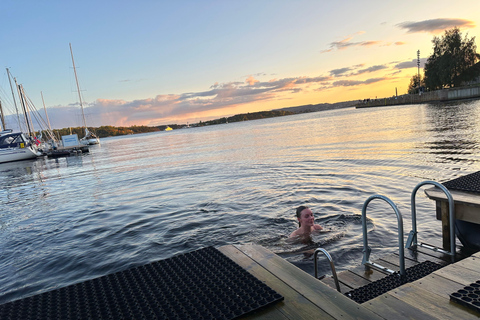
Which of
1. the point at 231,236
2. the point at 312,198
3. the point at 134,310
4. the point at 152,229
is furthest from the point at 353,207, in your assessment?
the point at 134,310

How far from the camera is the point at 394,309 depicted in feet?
7.94

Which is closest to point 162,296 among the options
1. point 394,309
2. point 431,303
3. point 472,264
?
point 394,309

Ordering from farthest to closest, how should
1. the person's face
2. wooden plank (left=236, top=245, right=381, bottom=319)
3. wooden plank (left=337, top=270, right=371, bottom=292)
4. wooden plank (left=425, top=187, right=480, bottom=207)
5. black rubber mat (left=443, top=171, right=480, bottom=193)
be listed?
the person's face
black rubber mat (left=443, top=171, right=480, bottom=193)
wooden plank (left=425, top=187, right=480, bottom=207)
wooden plank (left=337, top=270, right=371, bottom=292)
wooden plank (left=236, top=245, right=381, bottom=319)

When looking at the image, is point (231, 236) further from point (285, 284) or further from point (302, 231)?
point (285, 284)

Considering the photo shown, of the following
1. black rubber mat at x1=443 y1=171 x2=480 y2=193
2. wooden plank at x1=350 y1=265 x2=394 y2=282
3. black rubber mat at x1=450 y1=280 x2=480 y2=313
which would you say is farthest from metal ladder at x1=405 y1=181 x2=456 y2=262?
black rubber mat at x1=450 y1=280 x2=480 y2=313

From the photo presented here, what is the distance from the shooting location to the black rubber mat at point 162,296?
2.22 m

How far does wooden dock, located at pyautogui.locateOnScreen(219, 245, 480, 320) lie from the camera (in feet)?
6.81

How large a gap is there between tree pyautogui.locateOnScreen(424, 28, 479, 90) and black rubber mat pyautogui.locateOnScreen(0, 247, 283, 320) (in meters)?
101

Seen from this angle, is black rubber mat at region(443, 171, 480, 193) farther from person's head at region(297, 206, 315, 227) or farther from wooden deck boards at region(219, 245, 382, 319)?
wooden deck boards at region(219, 245, 382, 319)

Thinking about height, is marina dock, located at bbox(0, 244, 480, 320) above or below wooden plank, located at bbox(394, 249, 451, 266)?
above

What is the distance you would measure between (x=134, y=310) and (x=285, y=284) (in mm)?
1191

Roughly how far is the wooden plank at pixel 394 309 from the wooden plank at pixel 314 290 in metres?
0.45

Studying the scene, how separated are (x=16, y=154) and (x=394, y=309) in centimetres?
5121

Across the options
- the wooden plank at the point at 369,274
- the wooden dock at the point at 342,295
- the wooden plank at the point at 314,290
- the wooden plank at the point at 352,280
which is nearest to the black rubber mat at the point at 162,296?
the wooden dock at the point at 342,295
